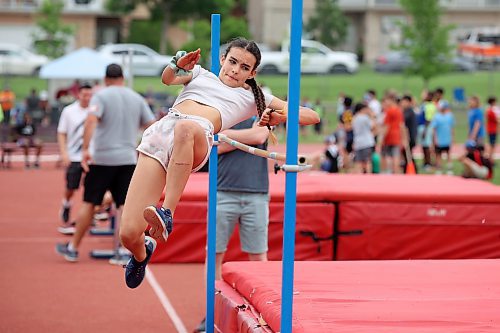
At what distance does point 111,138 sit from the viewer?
10.5 metres

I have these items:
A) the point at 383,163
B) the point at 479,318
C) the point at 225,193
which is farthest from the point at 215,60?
the point at 383,163

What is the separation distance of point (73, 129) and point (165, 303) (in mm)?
4200

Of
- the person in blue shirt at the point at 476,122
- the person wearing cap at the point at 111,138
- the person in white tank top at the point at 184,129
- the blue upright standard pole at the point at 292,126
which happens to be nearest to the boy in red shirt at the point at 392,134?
the person in blue shirt at the point at 476,122

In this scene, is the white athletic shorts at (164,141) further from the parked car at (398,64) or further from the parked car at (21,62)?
the parked car at (398,64)

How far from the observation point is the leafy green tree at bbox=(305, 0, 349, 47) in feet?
175

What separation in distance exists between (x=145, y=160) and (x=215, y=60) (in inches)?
55.0

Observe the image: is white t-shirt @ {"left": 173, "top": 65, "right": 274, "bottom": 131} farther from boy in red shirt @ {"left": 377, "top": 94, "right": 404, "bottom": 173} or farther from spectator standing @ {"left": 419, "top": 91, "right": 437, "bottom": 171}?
spectator standing @ {"left": 419, "top": 91, "right": 437, "bottom": 171}

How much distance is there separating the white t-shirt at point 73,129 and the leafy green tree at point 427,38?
2432cm

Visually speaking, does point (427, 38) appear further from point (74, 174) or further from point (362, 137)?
point (74, 174)

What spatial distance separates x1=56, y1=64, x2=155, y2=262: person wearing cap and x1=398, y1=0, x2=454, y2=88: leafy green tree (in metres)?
26.4

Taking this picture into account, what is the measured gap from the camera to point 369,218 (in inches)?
426

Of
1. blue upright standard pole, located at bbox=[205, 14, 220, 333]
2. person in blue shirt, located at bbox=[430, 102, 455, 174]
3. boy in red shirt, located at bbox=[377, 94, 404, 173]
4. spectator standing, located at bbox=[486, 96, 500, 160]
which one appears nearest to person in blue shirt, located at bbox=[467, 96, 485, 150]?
person in blue shirt, located at bbox=[430, 102, 455, 174]

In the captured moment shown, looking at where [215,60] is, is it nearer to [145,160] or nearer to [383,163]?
[145,160]

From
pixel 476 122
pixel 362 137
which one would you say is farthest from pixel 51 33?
pixel 362 137
